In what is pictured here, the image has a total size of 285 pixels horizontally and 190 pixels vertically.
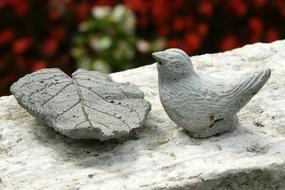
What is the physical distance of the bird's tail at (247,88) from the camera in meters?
1.80

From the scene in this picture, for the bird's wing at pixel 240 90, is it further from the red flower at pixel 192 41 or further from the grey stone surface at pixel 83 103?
the red flower at pixel 192 41

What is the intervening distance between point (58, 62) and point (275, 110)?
1486mm

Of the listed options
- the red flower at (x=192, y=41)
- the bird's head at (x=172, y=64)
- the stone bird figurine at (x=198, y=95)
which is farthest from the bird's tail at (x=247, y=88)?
the red flower at (x=192, y=41)

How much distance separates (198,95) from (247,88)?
109mm

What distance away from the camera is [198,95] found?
1.83 meters

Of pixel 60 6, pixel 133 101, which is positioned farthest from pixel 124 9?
pixel 133 101

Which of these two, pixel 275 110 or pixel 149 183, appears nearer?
pixel 149 183

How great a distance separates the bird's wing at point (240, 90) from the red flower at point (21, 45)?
1524mm

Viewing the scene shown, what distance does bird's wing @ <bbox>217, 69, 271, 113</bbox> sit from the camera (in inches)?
70.9

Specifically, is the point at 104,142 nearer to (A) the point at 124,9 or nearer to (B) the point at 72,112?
(B) the point at 72,112

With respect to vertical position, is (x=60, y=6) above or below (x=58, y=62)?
above

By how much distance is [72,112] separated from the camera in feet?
5.97

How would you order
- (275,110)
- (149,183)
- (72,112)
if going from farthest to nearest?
(275,110) < (72,112) < (149,183)

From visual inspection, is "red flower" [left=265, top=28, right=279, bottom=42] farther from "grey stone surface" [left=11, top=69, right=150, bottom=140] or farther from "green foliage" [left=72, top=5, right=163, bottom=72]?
"grey stone surface" [left=11, top=69, right=150, bottom=140]
